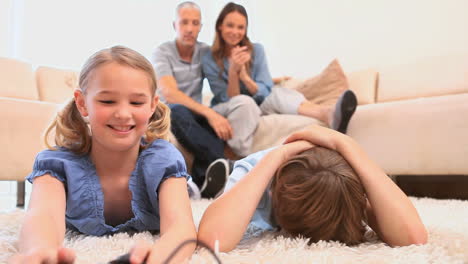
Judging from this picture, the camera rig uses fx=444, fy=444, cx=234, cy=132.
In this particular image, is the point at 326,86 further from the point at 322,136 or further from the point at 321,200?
the point at 321,200

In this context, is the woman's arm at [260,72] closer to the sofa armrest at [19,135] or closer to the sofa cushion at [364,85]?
the sofa cushion at [364,85]


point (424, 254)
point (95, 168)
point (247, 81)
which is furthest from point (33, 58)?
point (424, 254)

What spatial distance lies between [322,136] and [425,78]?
171 cm

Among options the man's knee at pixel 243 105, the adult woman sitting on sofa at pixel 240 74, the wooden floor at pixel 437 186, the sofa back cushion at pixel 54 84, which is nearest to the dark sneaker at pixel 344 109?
the adult woman sitting on sofa at pixel 240 74

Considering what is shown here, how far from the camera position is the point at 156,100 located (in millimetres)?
889

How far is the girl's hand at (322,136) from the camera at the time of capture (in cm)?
81

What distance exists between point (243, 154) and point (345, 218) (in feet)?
4.12

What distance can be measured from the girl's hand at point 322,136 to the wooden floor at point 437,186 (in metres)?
1.42

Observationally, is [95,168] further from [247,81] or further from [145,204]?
[247,81]

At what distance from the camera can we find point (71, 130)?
2.97ft

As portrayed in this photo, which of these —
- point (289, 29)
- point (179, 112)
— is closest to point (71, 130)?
point (179, 112)

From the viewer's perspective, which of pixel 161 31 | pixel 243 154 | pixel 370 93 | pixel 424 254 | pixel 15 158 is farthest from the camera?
pixel 161 31

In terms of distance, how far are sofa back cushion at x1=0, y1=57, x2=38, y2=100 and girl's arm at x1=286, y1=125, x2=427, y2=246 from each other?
7.25 ft

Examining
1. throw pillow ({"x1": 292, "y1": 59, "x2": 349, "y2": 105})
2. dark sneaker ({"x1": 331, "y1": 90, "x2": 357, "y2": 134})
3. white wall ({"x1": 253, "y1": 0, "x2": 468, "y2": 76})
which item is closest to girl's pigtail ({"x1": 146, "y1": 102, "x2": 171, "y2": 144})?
dark sneaker ({"x1": 331, "y1": 90, "x2": 357, "y2": 134})
